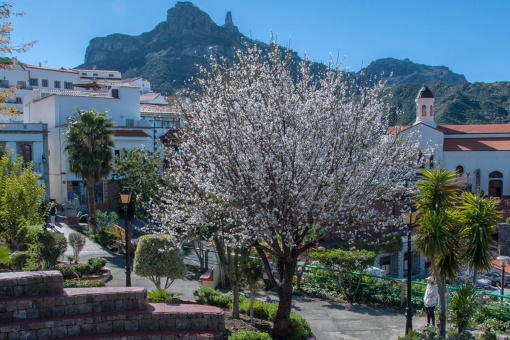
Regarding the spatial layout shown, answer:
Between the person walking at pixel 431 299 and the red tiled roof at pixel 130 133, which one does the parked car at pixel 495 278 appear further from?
the red tiled roof at pixel 130 133

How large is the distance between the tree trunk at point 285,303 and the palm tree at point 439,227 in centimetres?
303

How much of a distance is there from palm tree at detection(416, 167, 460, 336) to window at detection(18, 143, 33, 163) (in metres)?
27.5

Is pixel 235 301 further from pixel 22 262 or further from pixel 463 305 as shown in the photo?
pixel 22 262

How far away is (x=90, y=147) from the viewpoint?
26.0 metres

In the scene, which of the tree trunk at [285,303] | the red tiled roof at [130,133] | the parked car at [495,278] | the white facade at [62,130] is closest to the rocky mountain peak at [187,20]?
the white facade at [62,130]

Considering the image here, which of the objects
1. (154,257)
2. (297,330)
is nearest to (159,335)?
(297,330)

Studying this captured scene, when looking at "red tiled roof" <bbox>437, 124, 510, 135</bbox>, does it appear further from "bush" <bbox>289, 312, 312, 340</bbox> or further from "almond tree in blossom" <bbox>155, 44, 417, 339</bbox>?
"bush" <bbox>289, 312, 312, 340</bbox>

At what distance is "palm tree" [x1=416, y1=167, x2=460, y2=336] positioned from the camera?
Answer: 37.3 ft

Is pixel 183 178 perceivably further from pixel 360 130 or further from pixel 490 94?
pixel 490 94

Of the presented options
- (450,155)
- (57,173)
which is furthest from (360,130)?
(450,155)

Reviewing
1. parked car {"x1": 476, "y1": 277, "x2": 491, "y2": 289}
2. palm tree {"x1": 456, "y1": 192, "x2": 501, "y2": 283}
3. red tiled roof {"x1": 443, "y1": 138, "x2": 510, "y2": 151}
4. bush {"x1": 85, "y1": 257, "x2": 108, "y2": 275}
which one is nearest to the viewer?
palm tree {"x1": 456, "y1": 192, "x2": 501, "y2": 283}

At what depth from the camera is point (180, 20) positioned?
16212 centimetres

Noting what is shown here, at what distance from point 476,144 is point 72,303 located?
2177 inches

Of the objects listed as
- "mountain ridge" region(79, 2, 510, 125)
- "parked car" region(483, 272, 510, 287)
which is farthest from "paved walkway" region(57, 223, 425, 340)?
"mountain ridge" region(79, 2, 510, 125)
